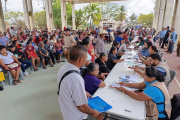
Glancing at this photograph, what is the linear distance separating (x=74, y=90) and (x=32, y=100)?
2.30 meters

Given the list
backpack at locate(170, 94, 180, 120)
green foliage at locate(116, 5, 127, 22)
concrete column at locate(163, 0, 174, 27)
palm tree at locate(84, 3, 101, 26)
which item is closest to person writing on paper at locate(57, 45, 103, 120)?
backpack at locate(170, 94, 180, 120)

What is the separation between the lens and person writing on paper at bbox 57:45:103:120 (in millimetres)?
1066

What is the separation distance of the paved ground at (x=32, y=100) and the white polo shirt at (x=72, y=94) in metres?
1.29

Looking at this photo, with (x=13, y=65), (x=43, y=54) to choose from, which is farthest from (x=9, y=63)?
(x=43, y=54)

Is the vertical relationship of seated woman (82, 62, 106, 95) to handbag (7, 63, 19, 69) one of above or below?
above

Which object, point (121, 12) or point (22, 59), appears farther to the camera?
point (121, 12)

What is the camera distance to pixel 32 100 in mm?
2891

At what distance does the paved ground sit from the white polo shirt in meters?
1.29

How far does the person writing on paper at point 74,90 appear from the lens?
1.07 m

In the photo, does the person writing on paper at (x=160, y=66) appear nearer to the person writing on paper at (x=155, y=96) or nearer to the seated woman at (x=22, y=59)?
the person writing on paper at (x=155, y=96)

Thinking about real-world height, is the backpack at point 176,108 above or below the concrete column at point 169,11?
below

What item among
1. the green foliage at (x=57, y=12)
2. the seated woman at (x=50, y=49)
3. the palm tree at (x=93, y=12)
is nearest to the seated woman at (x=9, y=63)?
A: the seated woman at (x=50, y=49)

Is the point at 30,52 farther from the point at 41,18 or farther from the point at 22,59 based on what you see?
the point at 41,18

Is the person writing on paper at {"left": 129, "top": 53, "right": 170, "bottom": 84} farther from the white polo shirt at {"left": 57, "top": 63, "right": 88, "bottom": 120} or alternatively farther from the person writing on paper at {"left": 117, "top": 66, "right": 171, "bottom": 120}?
the white polo shirt at {"left": 57, "top": 63, "right": 88, "bottom": 120}
